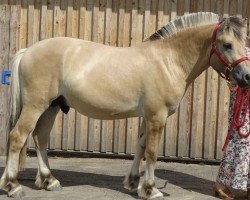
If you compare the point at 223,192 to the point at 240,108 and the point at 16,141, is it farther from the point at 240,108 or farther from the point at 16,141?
the point at 16,141

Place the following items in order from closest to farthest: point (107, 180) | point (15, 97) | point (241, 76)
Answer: point (241, 76) → point (15, 97) → point (107, 180)

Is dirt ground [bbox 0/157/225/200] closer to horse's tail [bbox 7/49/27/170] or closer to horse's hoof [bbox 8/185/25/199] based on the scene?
horse's hoof [bbox 8/185/25/199]

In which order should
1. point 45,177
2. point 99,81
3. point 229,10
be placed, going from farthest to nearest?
point 229,10
point 45,177
point 99,81

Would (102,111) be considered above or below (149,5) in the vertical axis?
below

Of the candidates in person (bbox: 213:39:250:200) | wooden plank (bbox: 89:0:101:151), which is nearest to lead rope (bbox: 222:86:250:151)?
person (bbox: 213:39:250:200)

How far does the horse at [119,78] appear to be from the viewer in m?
5.42

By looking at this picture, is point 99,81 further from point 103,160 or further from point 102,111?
point 103,160

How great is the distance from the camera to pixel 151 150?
5.52m

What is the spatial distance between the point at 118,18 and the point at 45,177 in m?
2.84

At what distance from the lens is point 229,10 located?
762 centimetres

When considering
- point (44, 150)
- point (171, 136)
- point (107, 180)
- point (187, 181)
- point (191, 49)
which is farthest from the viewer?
point (171, 136)

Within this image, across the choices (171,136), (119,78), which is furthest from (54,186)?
(171,136)

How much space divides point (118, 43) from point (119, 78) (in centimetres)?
238

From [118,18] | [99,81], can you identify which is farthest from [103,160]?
[99,81]
